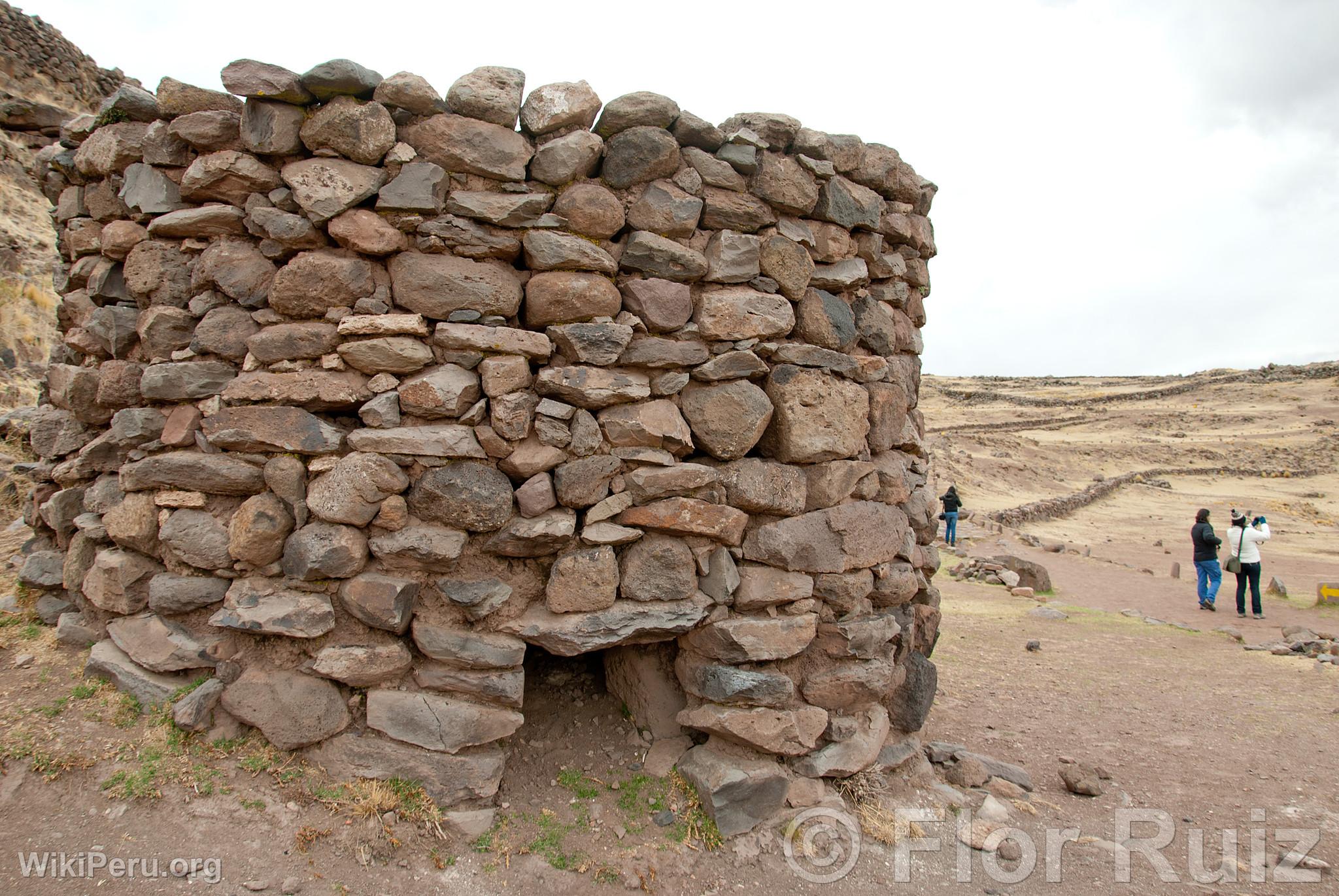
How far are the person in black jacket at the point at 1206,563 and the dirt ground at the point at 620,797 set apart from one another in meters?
3.75

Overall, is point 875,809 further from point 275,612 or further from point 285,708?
point 275,612

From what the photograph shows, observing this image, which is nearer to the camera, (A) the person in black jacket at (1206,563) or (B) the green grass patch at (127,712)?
(B) the green grass patch at (127,712)

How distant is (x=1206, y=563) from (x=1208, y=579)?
1.36 ft

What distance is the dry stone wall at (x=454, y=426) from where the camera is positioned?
3.66 meters

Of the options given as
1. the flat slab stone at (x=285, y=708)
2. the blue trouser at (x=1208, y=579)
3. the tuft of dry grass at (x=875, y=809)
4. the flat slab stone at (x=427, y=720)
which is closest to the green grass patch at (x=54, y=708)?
the flat slab stone at (x=285, y=708)

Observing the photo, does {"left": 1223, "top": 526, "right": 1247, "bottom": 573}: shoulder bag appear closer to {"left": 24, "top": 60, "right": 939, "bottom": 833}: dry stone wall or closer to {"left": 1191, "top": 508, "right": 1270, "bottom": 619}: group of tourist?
{"left": 1191, "top": 508, "right": 1270, "bottom": 619}: group of tourist

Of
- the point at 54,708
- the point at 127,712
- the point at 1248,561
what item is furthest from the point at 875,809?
the point at 1248,561

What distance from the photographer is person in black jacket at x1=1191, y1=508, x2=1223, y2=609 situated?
35.7 ft

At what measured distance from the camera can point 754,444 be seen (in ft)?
14.1

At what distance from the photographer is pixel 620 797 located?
3.97 metres

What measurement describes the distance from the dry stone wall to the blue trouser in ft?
30.8

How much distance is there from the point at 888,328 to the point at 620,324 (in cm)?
195

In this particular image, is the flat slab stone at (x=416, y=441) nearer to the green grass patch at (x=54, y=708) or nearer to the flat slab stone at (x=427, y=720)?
the flat slab stone at (x=427, y=720)

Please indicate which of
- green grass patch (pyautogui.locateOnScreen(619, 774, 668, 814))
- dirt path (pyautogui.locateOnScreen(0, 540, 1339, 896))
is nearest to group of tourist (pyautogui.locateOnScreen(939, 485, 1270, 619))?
dirt path (pyautogui.locateOnScreen(0, 540, 1339, 896))
